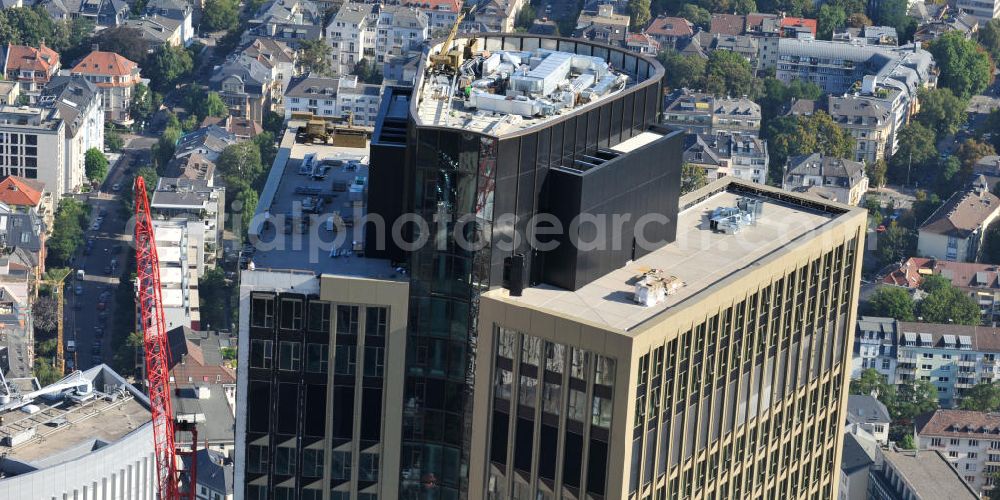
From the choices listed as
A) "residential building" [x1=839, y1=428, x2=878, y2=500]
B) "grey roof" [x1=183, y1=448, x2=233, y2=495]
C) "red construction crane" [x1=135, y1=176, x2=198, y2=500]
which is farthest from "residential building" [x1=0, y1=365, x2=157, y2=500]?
"residential building" [x1=839, y1=428, x2=878, y2=500]

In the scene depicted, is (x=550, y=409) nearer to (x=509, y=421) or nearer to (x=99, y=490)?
(x=509, y=421)

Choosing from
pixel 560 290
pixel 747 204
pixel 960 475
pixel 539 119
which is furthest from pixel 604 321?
pixel 960 475

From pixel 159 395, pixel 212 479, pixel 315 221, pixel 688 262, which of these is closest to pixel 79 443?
pixel 212 479

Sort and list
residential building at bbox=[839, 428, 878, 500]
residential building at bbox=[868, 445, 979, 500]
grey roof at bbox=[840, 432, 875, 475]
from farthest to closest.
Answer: grey roof at bbox=[840, 432, 875, 475] < residential building at bbox=[839, 428, 878, 500] < residential building at bbox=[868, 445, 979, 500]

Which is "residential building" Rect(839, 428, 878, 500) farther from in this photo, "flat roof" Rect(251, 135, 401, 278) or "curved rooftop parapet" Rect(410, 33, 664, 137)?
"curved rooftop parapet" Rect(410, 33, 664, 137)

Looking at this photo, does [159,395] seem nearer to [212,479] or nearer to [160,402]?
[160,402]

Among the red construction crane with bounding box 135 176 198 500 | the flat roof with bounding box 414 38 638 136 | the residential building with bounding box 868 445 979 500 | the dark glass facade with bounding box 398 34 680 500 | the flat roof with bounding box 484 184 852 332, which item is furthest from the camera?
the residential building with bounding box 868 445 979 500
